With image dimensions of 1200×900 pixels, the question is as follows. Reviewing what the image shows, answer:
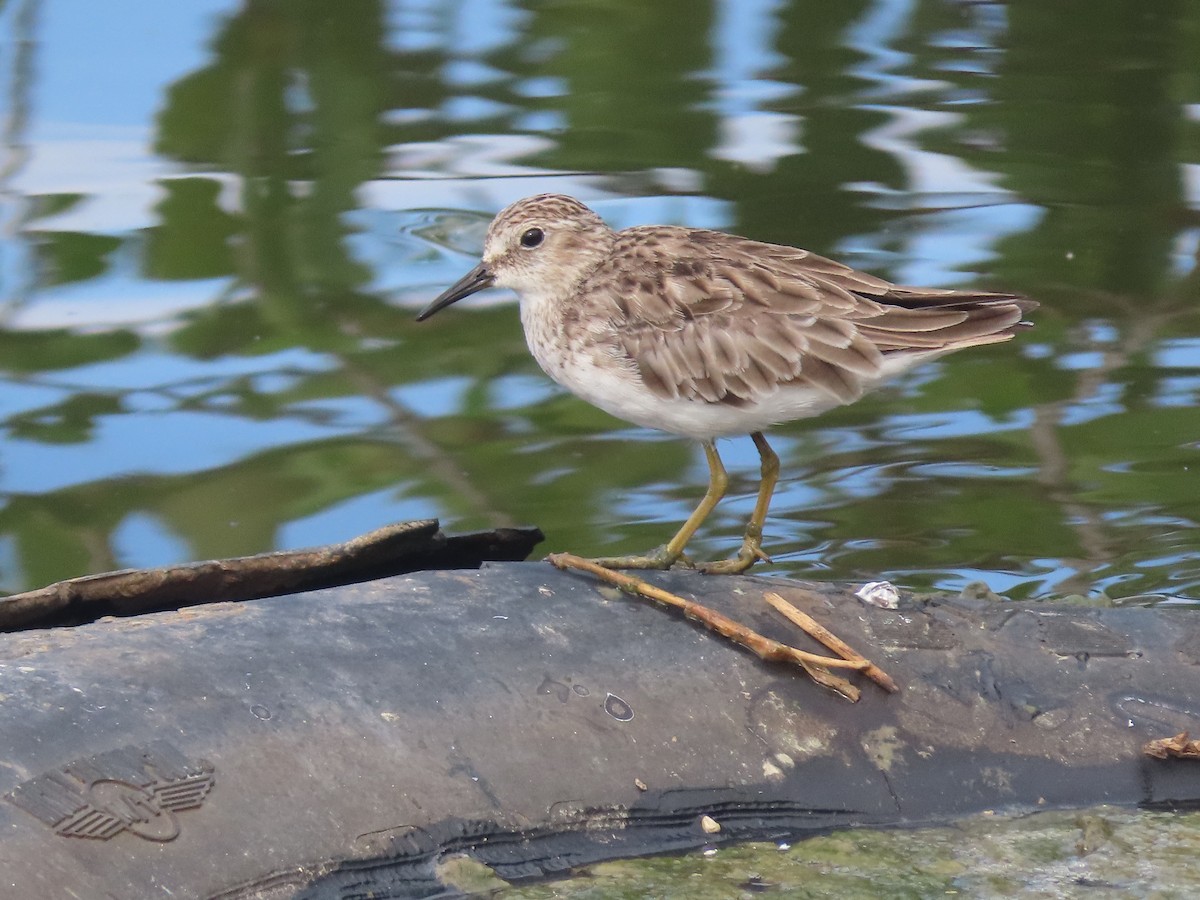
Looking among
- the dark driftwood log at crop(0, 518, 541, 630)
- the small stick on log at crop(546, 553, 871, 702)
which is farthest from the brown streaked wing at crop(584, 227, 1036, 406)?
the small stick on log at crop(546, 553, 871, 702)

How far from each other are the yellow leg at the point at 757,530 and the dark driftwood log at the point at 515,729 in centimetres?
61

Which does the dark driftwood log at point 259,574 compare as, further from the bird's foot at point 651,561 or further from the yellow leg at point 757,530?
the yellow leg at point 757,530

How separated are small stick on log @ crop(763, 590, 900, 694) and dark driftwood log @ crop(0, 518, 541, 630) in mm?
621

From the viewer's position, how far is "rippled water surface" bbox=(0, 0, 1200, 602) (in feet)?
18.8

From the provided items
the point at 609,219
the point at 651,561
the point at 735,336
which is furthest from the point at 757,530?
the point at 609,219

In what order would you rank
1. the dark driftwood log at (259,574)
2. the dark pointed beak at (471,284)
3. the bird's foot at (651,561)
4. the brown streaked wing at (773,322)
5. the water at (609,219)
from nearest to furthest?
1. the dark driftwood log at (259,574)
2. the bird's foot at (651,561)
3. the brown streaked wing at (773,322)
4. the dark pointed beak at (471,284)
5. the water at (609,219)

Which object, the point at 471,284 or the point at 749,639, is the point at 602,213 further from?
the point at 749,639

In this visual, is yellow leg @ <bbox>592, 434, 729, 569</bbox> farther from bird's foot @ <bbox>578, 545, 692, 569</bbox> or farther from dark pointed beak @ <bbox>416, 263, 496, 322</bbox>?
dark pointed beak @ <bbox>416, 263, 496, 322</bbox>

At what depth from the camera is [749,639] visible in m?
3.66

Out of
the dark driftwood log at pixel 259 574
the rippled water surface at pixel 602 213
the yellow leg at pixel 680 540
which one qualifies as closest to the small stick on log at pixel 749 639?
the dark driftwood log at pixel 259 574

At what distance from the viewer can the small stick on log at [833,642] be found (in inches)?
143

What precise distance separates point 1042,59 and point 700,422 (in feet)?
18.0

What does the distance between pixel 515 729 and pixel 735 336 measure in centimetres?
155

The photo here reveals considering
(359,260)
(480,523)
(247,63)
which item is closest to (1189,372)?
(480,523)
